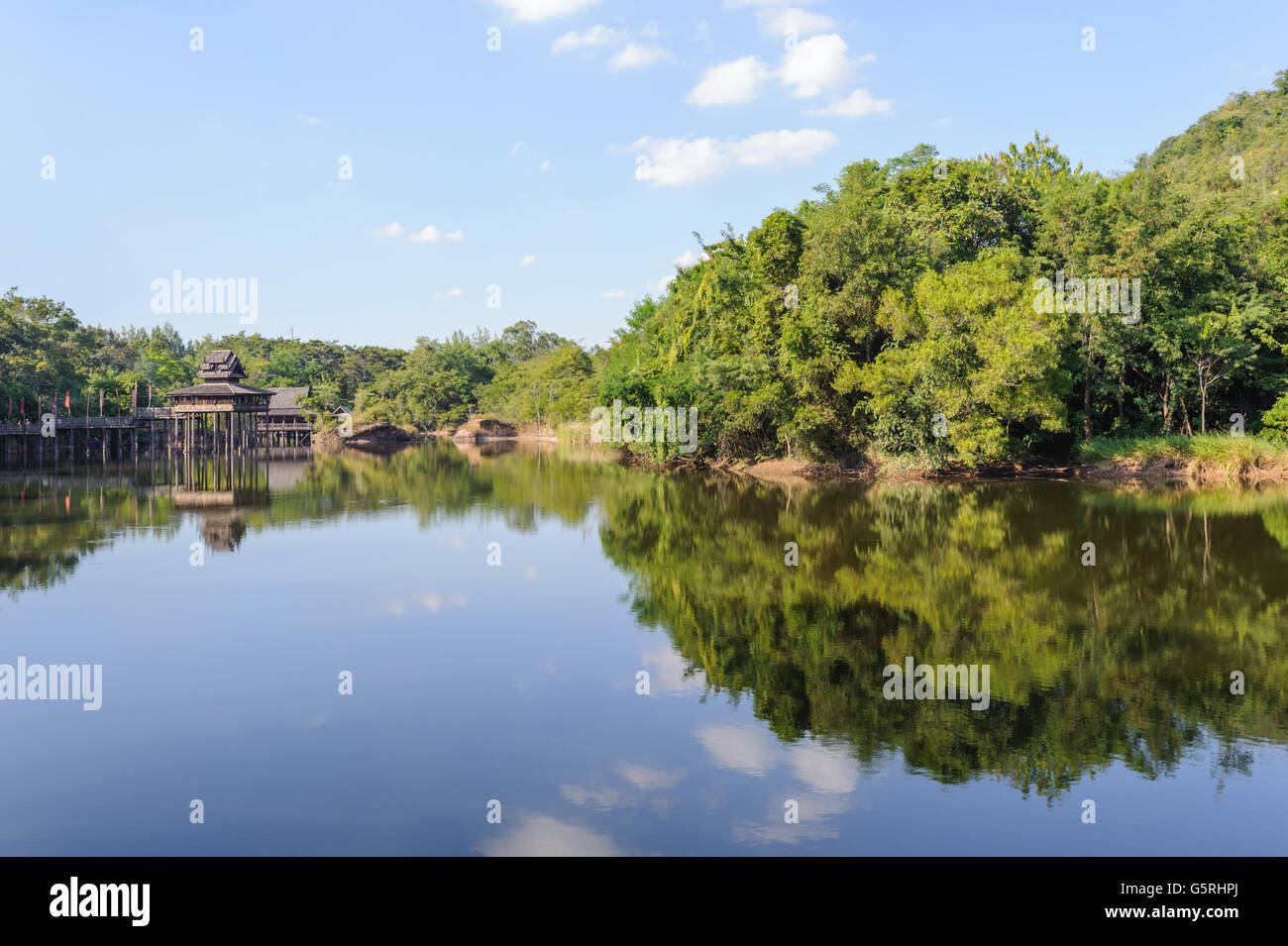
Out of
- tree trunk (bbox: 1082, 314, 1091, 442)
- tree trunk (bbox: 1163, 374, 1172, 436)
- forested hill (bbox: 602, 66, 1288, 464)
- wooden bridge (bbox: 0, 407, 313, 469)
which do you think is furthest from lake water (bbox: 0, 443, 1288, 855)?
wooden bridge (bbox: 0, 407, 313, 469)

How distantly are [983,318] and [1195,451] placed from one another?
1012cm

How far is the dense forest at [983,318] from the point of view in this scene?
3170 cm

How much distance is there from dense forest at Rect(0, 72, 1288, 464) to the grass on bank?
1.20 meters

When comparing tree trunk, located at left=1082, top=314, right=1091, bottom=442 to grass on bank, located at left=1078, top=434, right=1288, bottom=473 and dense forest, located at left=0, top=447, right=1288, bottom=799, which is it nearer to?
grass on bank, located at left=1078, top=434, right=1288, bottom=473

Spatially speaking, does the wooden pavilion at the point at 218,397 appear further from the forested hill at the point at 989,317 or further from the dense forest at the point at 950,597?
the forested hill at the point at 989,317

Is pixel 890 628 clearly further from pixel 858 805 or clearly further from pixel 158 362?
pixel 158 362

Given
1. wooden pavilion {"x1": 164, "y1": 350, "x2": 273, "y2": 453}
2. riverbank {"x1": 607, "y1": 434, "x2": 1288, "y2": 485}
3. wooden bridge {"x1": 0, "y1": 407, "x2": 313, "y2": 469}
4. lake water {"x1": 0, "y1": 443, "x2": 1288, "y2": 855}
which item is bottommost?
lake water {"x1": 0, "y1": 443, "x2": 1288, "y2": 855}

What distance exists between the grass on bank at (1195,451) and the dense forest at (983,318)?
1202 mm

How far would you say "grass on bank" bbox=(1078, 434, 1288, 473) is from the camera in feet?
104

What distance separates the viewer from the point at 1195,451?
3284cm

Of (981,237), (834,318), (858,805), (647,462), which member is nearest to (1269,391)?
(981,237)

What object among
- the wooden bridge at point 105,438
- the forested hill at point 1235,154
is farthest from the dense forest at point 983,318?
the wooden bridge at point 105,438

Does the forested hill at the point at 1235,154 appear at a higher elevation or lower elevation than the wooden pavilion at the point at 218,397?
higher

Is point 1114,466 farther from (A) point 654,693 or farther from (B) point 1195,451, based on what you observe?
(A) point 654,693
